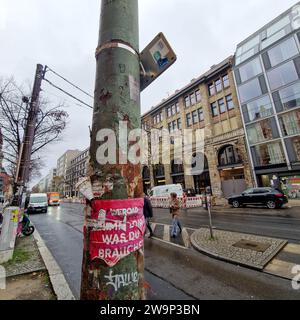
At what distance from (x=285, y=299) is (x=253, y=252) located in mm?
2037

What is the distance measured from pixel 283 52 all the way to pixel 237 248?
75.5ft

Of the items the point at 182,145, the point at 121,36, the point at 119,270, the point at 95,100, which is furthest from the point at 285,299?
the point at 182,145

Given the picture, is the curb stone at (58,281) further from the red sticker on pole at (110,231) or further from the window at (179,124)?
the window at (179,124)

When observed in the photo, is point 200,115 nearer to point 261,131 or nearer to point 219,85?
point 219,85

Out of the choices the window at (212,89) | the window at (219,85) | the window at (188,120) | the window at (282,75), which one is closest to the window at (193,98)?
the window at (188,120)

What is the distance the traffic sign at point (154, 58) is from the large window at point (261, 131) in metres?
22.5

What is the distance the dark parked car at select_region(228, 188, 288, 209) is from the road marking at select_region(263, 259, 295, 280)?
35.7 feet

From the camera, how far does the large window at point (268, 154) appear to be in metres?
19.2

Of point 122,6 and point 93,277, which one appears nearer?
point 93,277

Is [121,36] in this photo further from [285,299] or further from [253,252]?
[253,252]

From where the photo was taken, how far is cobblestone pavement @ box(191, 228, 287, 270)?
4629mm

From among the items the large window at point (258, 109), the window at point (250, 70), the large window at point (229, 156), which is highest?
the window at point (250, 70)

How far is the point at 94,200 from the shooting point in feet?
3.72

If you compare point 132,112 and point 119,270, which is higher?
point 132,112
